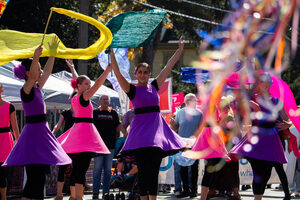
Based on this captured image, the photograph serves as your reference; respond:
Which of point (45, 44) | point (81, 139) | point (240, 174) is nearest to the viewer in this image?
point (45, 44)

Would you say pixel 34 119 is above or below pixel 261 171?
above

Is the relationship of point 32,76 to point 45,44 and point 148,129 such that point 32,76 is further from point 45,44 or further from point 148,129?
point 148,129

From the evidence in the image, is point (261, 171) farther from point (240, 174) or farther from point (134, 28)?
point (240, 174)

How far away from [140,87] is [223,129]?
10.9 ft

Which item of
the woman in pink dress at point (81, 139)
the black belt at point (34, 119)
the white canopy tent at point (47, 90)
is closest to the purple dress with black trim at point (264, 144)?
the woman in pink dress at point (81, 139)

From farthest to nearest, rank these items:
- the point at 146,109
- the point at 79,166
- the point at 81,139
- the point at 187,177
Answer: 1. the point at 187,177
2. the point at 81,139
3. the point at 79,166
4. the point at 146,109

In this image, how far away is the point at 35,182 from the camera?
5.46 metres

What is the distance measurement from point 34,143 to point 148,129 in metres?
1.30

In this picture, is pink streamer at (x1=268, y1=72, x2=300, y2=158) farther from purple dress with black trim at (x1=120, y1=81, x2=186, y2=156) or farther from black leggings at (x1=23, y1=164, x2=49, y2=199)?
black leggings at (x1=23, y1=164, x2=49, y2=199)

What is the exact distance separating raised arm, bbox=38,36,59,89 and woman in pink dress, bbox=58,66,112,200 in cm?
85

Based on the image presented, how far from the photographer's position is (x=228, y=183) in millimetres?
9945

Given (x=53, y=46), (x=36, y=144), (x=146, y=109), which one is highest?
(x=53, y=46)

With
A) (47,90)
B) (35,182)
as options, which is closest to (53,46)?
(35,182)

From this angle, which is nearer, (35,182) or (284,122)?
(35,182)
